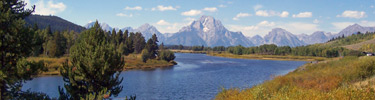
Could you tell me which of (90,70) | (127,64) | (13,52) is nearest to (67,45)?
(127,64)

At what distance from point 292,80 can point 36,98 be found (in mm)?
34615

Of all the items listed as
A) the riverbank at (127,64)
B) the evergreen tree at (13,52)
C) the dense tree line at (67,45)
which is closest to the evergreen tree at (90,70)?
the evergreen tree at (13,52)

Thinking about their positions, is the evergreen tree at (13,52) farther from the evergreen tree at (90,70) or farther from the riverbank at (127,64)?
the riverbank at (127,64)

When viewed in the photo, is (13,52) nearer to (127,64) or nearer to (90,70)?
(90,70)

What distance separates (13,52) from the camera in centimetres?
2428

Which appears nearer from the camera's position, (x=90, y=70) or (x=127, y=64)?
(x=90, y=70)

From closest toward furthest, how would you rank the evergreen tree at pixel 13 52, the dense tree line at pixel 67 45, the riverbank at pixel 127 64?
the evergreen tree at pixel 13 52
the riverbank at pixel 127 64
the dense tree line at pixel 67 45

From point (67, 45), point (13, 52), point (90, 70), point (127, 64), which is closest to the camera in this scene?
point (13, 52)

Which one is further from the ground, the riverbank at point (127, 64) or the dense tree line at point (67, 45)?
the dense tree line at point (67, 45)

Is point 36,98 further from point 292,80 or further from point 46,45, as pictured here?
point 46,45

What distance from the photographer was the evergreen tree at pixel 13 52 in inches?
910

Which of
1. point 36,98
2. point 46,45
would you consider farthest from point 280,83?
point 46,45

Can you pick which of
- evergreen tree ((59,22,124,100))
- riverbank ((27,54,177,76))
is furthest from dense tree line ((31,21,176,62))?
evergreen tree ((59,22,124,100))

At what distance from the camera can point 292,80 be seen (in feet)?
139
